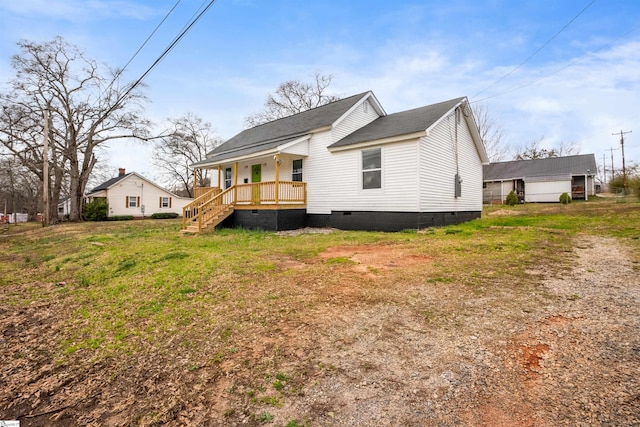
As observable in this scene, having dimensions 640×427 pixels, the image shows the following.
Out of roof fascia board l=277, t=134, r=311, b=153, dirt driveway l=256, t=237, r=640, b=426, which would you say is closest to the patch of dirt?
dirt driveway l=256, t=237, r=640, b=426

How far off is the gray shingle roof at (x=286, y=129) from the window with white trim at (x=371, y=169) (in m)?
2.45

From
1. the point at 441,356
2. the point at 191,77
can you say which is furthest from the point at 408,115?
the point at 441,356

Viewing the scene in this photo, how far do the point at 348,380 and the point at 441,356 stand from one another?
898 mm

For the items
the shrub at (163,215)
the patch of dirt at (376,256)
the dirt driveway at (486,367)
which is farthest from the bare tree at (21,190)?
the dirt driveway at (486,367)

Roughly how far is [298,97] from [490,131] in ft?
72.3

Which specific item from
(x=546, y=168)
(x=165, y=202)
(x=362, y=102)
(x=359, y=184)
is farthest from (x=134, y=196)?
(x=546, y=168)

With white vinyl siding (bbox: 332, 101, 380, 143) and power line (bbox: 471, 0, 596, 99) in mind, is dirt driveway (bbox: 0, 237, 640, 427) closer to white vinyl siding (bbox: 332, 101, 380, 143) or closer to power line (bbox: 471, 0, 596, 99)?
power line (bbox: 471, 0, 596, 99)

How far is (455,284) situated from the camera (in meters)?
4.77

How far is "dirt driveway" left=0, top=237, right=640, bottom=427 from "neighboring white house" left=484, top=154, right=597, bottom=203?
30524 millimetres

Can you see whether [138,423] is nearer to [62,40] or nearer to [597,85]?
[597,85]

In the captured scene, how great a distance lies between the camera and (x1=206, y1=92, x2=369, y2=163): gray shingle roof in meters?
14.2

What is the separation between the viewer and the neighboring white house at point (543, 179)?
28.5 meters

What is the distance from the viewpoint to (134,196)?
3294 cm

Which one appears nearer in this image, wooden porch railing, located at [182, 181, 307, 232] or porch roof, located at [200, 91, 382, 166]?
wooden porch railing, located at [182, 181, 307, 232]
